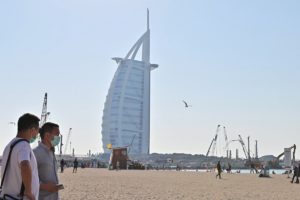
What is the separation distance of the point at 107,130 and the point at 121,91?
15.3m

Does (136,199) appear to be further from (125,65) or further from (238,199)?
(125,65)

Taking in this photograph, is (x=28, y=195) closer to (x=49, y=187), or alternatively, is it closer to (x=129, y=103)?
(x=49, y=187)

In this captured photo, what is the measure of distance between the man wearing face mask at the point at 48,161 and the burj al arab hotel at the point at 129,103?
6702 inches

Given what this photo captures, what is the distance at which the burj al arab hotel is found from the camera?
17738cm

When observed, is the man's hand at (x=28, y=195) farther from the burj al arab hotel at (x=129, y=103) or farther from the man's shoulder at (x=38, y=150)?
the burj al arab hotel at (x=129, y=103)

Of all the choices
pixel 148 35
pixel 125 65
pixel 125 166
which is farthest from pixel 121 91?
pixel 125 166

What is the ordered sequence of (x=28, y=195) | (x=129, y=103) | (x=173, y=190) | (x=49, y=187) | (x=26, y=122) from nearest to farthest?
(x=28, y=195)
(x=26, y=122)
(x=49, y=187)
(x=173, y=190)
(x=129, y=103)

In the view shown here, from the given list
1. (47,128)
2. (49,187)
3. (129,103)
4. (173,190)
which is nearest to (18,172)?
(49,187)

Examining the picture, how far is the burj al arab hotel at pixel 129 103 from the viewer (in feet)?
582

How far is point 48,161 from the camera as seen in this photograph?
236 inches

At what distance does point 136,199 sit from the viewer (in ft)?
54.1

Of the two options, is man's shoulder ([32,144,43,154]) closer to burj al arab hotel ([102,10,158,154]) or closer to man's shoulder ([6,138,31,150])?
man's shoulder ([6,138,31,150])

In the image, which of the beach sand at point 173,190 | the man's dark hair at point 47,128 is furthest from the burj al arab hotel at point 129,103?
the man's dark hair at point 47,128

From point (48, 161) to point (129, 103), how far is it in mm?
174109
